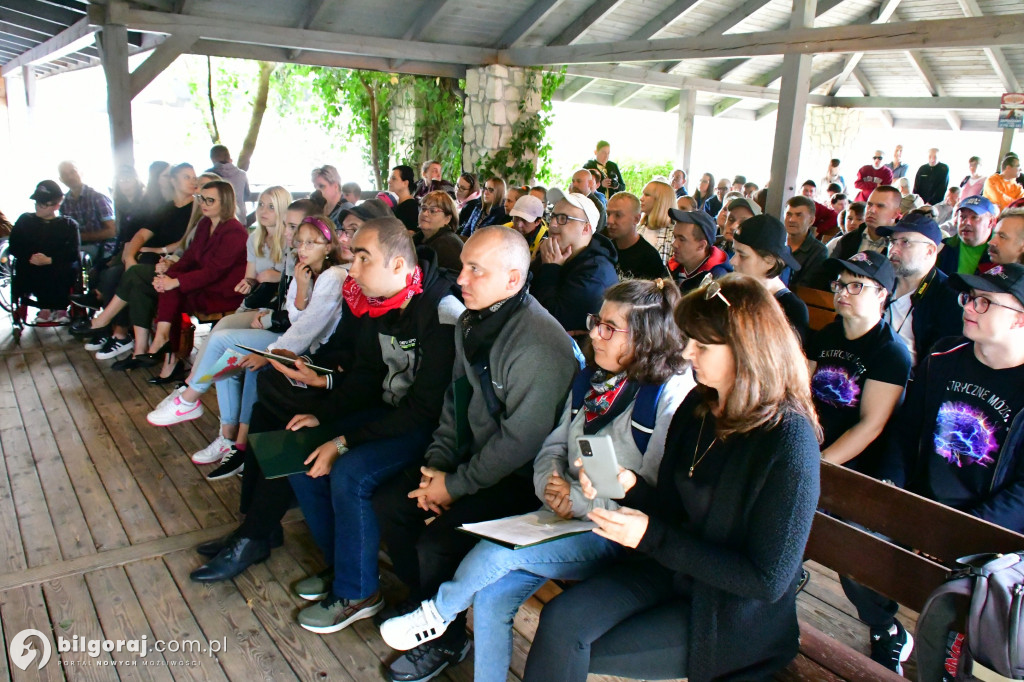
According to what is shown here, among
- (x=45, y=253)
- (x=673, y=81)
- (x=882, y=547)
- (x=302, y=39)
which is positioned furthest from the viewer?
(x=673, y=81)

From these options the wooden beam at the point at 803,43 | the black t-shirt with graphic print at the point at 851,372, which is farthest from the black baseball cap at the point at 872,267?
the wooden beam at the point at 803,43

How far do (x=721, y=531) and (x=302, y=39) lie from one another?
22.6 ft

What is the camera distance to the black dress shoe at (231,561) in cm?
256

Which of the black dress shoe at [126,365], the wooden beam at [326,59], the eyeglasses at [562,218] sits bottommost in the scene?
the black dress shoe at [126,365]

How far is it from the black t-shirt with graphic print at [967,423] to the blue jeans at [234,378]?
2681 millimetres

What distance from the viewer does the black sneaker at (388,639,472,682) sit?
209cm

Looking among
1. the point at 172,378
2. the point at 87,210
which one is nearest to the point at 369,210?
the point at 172,378

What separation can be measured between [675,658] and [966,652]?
567mm

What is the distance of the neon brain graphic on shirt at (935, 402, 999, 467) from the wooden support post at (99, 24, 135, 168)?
6.25 m

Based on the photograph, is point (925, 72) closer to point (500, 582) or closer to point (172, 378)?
point (172, 378)

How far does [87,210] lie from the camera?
595cm

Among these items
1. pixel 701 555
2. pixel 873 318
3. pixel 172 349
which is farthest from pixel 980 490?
pixel 172 349

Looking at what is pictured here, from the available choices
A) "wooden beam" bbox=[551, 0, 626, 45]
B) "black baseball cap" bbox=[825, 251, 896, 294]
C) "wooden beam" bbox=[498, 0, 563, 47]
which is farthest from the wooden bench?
"wooden beam" bbox=[551, 0, 626, 45]

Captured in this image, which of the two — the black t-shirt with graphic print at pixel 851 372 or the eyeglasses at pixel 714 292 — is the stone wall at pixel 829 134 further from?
the eyeglasses at pixel 714 292
